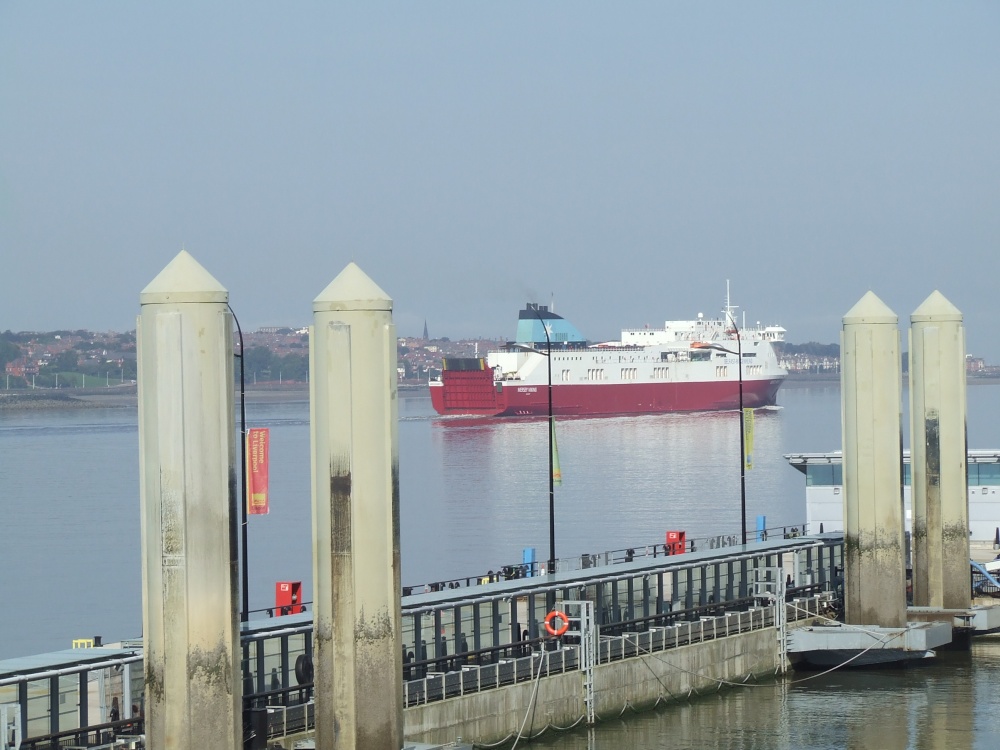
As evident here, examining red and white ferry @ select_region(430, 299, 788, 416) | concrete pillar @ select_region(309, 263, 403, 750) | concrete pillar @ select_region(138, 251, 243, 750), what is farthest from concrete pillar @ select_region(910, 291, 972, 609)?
red and white ferry @ select_region(430, 299, 788, 416)

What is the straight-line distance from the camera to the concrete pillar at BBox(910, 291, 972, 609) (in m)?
29.2

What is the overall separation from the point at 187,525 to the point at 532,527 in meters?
46.9

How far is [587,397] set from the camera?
156 metres

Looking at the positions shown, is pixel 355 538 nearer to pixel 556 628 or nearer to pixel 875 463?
pixel 556 628

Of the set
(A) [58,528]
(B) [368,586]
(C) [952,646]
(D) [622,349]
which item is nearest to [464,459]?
(A) [58,528]

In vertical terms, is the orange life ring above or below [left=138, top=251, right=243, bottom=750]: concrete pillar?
below

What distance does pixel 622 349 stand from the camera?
15975 centimetres

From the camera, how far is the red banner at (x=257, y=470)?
25.0m

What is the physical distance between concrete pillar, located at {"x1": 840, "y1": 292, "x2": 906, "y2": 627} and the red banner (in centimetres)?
985

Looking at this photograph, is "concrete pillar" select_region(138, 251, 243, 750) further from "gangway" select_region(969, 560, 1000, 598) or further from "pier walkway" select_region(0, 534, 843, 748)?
"gangway" select_region(969, 560, 1000, 598)

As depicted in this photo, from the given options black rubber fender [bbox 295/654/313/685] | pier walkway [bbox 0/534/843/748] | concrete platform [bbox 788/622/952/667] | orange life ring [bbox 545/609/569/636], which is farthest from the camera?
concrete platform [bbox 788/622/952/667]

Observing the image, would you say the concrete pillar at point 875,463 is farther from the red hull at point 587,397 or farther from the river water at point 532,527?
the red hull at point 587,397

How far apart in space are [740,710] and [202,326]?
13.0 metres

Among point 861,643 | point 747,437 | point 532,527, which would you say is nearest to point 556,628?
point 861,643
